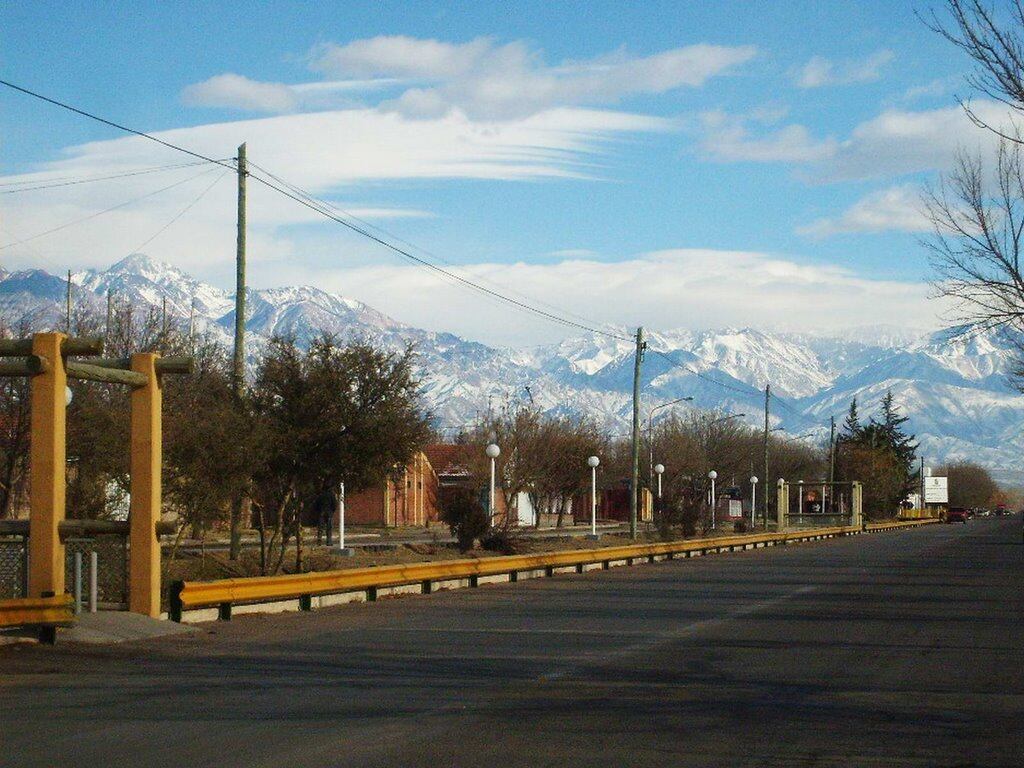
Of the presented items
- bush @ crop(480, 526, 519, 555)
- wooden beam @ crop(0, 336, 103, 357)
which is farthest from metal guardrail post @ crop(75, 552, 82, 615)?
bush @ crop(480, 526, 519, 555)

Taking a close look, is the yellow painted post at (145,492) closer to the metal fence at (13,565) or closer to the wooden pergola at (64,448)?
the wooden pergola at (64,448)

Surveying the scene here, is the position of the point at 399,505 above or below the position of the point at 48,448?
below

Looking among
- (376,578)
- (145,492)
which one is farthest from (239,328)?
(145,492)

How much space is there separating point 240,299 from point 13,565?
11714mm

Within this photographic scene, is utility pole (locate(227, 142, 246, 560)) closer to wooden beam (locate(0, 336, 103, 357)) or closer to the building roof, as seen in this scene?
wooden beam (locate(0, 336, 103, 357))

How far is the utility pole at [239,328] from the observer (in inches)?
1083

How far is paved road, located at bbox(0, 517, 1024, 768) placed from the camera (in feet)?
31.8

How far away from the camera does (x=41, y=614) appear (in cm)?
1588

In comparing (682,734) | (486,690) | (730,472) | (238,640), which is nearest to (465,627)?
(238,640)

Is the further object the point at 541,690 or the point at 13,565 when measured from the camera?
the point at 13,565

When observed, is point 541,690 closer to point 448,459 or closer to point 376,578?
point 376,578

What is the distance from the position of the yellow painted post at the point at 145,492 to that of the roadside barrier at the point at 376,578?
59 cm

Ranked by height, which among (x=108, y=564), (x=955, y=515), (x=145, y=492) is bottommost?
(x=955, y=515)

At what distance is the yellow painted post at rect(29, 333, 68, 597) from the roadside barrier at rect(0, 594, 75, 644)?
43.6 inches
